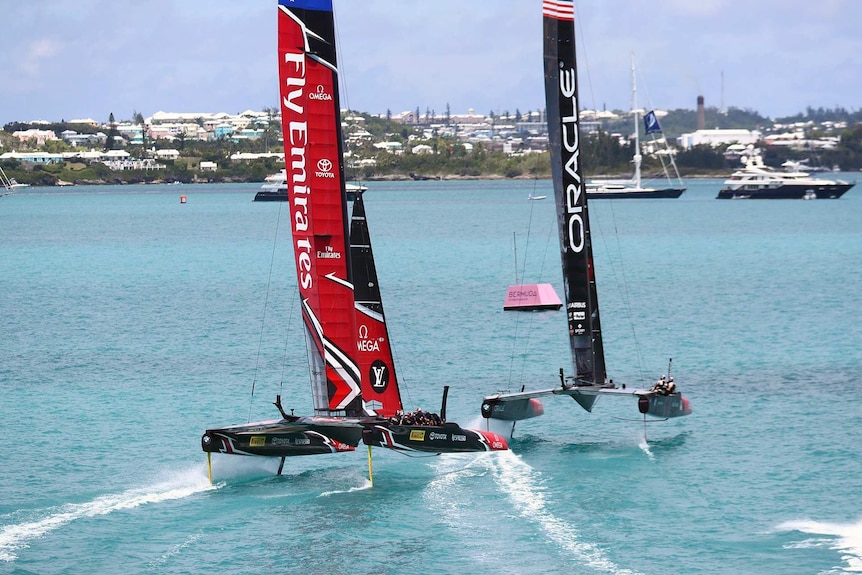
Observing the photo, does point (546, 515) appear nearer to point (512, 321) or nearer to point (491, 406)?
point (491, 406)

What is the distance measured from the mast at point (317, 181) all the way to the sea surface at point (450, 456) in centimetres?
340

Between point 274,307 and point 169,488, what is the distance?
141 ft

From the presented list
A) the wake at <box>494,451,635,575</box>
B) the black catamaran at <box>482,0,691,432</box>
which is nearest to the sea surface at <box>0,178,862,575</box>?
the wake at <box>494,451,635,575</box>

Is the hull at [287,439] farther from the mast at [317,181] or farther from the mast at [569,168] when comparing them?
Result: the mast at [569,168]

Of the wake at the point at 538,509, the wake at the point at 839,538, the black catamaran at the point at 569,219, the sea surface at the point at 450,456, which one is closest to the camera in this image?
the wake at the point at 839,538

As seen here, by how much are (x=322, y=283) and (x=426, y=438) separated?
4317 mm

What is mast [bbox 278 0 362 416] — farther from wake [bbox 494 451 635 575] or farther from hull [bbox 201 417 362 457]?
wake [bbox 494 451 635 575]

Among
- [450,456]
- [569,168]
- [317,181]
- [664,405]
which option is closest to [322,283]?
[317,181]

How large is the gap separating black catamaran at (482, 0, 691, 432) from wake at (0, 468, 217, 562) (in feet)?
27.8

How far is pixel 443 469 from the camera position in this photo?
3503 cm

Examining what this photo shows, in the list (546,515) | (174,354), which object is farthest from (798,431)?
(174,354)

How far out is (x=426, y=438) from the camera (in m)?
32.2

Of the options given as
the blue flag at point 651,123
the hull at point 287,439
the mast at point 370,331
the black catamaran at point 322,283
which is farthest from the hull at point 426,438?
the blue flag at point 651,123

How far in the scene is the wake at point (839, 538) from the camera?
28002 mm
